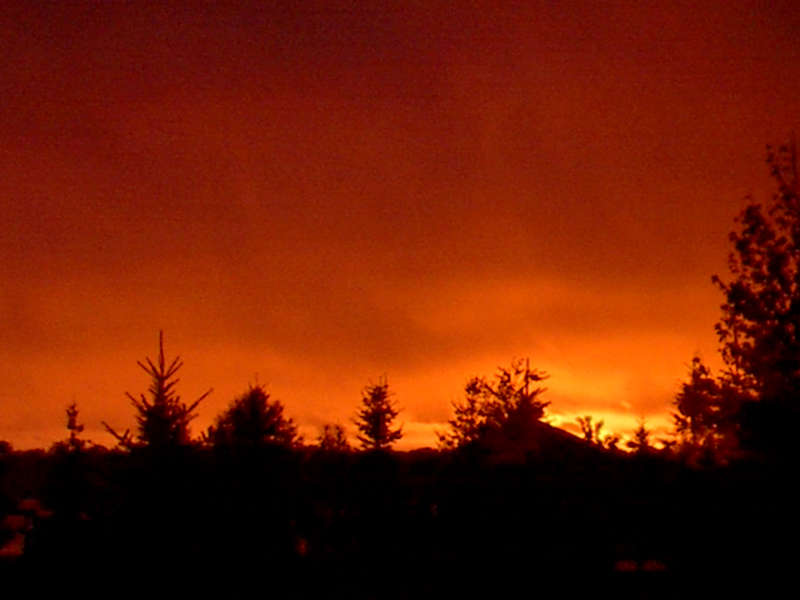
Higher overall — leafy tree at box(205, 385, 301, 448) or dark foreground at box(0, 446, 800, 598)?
leafy tree at box(205, 385, 301, 448)

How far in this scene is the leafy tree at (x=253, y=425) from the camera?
23359mm

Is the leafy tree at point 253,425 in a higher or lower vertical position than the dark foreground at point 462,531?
higher

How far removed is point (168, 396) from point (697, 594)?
11439 mm

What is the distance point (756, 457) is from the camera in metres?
13.0

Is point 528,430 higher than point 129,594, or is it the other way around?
point 528,430

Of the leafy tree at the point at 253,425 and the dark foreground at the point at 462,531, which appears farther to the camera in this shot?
the leafy tree at the point at 253,425

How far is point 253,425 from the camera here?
79.3 feet

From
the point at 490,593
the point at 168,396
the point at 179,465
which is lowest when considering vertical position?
the point at 490,593

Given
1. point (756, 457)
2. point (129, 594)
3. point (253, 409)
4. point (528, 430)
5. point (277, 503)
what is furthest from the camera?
point (528, 430)

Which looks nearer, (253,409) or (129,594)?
(129,594)

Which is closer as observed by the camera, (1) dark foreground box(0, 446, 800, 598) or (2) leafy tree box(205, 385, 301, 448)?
(1) dark foreground box(0, 446, 800, 598)

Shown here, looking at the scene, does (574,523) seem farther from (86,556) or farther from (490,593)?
(86,556)

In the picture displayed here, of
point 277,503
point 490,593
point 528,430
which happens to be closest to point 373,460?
point 528,430

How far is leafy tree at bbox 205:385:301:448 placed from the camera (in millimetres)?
23359
